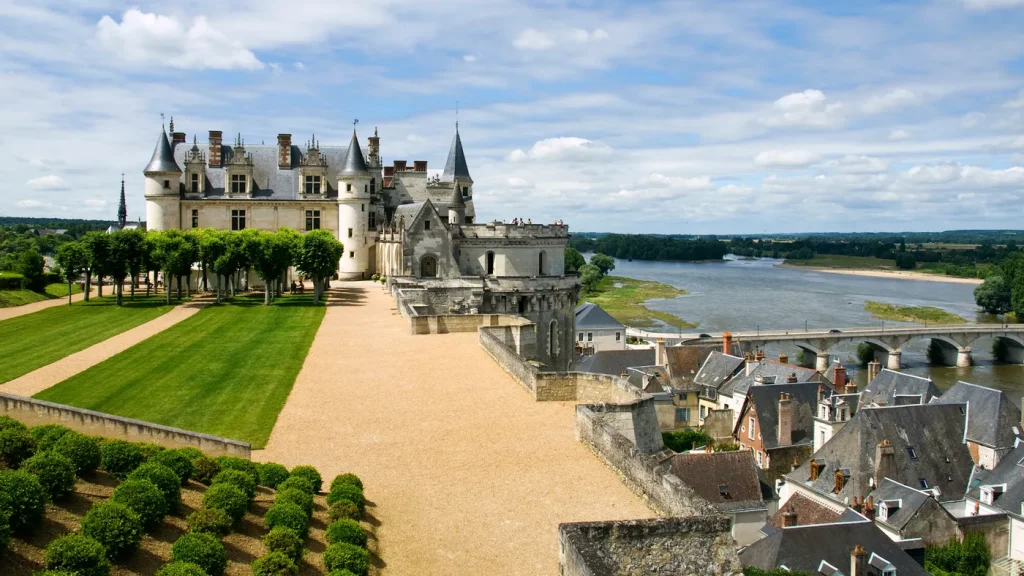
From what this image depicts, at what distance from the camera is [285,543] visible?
388 inches

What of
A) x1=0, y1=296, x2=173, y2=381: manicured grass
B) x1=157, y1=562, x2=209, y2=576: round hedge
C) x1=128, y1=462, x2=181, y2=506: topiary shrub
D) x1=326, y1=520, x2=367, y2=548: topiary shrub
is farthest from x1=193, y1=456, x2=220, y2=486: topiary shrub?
x1=0, y1=296, x2=173, y2=381: manicured grass

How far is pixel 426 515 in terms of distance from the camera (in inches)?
464

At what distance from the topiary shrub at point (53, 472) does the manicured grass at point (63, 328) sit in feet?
49.4

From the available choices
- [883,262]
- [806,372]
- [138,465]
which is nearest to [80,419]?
[138,465]

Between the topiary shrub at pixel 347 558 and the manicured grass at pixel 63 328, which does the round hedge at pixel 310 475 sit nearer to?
the topiary shrub at pixel 347 558

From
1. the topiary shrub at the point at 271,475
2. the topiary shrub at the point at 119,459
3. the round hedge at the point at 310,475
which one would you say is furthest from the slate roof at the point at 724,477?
the topiary shrub at the point at 119,459

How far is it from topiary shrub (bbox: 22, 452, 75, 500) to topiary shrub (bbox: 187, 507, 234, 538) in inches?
56.7

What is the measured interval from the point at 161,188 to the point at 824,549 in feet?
131

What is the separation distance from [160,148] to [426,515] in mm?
41421

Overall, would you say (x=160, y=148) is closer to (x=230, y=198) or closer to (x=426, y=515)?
(x=230, y=198)

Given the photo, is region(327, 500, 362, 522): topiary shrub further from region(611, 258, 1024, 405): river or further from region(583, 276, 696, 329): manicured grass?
region(583, 276, 696, 329): manicured grass

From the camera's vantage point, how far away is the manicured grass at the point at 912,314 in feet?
278

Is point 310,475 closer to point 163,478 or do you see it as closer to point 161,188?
point 163,478

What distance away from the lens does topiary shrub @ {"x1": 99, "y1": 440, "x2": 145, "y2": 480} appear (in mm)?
11016
